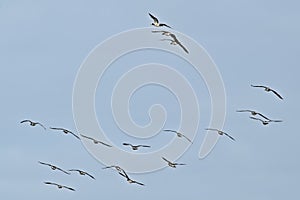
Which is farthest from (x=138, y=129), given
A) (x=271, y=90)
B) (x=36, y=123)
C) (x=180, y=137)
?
(x=271, y=90)

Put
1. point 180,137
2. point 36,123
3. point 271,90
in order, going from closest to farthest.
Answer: point 271,90
point 36,123
point 180,137

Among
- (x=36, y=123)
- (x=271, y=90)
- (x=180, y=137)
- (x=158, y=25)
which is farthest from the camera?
(x=180, y=137)

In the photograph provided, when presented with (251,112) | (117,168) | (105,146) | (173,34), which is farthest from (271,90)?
(105,146)

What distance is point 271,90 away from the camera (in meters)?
76.9

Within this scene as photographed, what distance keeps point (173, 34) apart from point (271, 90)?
789 cm

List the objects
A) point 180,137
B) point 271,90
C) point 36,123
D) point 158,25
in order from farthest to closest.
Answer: point 180,137, point 36,123, point 271,90, point 158,25

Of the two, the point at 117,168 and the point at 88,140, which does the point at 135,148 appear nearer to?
the point at 117,168

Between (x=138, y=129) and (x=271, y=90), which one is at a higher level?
(x=138, y=129)

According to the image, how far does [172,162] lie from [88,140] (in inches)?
398

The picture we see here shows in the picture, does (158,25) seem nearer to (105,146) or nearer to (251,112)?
(251,112)

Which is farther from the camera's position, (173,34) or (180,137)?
(180,137)

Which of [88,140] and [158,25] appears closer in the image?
[158,25]

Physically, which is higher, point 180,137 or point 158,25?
point 180,137

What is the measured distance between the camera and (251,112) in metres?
77.4
